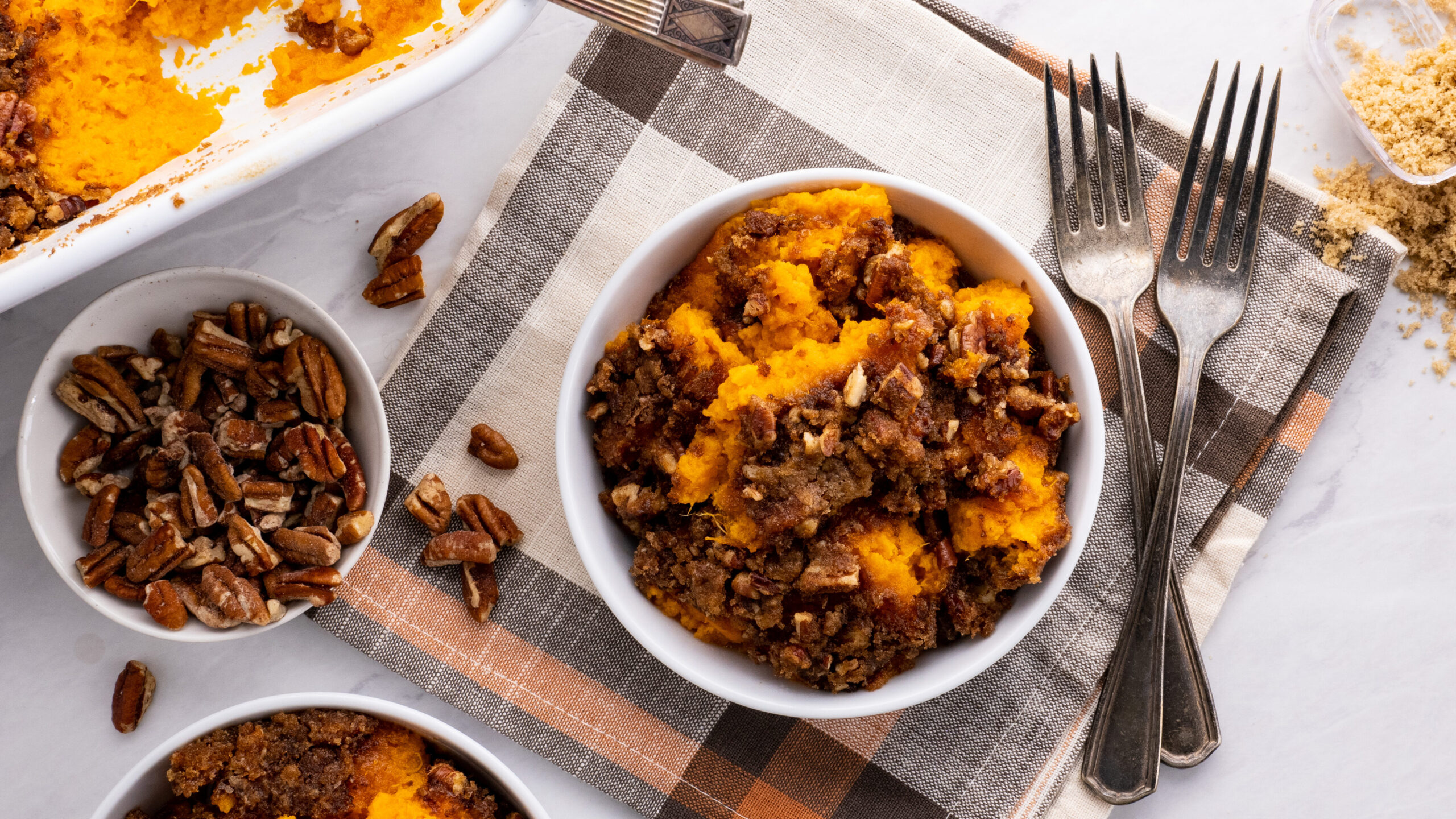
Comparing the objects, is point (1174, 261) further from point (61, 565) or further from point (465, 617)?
point (61, 565)

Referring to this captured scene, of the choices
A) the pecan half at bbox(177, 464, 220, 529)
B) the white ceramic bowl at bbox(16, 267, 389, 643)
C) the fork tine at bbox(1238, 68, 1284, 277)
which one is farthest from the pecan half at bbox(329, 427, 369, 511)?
the fork tine at bbox(1238, 68, 1284, 277)

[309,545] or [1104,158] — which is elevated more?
[1104,158]

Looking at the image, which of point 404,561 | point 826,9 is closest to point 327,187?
point 404,561

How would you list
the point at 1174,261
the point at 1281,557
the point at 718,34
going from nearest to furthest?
the point at 718,34
the point at 1174,261
the point at 1281,557

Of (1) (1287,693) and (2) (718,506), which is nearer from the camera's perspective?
(2) (718,506)

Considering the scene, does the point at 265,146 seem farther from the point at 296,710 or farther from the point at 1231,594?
the point at 1231,594

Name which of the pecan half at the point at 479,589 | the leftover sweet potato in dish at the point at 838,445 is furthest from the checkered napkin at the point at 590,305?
the leftover sweet potato in dish at the point at 838,445

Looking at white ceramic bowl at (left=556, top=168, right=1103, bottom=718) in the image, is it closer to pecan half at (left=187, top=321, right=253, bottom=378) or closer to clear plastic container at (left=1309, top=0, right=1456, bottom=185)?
pecan half at (left=187, top=321, right=253, bottom=378)

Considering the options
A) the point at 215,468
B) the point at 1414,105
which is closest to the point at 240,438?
the point at 215,468
